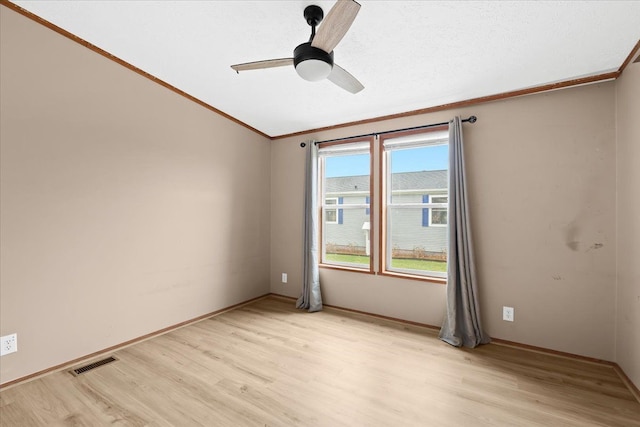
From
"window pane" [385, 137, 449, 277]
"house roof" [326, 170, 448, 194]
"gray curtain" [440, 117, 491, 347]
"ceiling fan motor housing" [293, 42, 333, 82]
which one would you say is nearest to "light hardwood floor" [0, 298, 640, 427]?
"gray curtain" [440, 117, 491, 347]

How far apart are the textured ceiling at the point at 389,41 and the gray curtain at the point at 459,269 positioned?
0.65 m

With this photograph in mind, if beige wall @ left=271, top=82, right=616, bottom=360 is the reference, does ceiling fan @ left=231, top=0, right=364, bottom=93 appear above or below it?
above

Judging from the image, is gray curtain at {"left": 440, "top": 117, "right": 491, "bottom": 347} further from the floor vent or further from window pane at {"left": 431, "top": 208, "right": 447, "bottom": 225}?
the floor vent

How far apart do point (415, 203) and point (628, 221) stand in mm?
1733

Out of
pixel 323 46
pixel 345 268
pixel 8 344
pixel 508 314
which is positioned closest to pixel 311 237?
pixel 345 268

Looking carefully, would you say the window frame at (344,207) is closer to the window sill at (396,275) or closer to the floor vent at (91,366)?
the window sill at (396,275)

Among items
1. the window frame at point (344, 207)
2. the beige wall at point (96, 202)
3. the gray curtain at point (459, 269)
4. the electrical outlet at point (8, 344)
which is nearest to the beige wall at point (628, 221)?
the gray curtain at point (459, 269)

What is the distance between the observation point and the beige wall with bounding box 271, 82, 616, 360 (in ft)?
7.87

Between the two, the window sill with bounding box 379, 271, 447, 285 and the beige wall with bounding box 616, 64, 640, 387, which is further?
the window sill with bounding box 379, 271, 447, 285

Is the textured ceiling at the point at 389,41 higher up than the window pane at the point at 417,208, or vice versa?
the textured ceiling at the point at 389,41

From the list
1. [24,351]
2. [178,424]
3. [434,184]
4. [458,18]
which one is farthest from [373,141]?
[24,351]

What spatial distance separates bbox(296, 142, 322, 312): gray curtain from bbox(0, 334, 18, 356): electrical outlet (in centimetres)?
268

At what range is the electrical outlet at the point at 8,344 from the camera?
204 cm

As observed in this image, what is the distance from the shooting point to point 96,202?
99.5 inches
